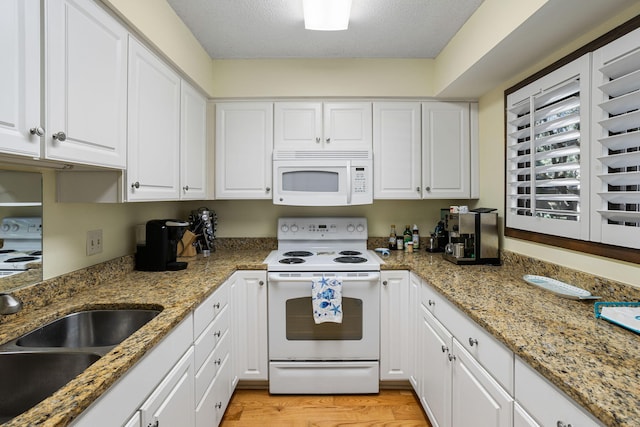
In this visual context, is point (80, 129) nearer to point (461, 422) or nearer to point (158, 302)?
point (158, 302)

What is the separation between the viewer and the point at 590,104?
146cm

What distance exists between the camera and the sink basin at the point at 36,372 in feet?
3.29

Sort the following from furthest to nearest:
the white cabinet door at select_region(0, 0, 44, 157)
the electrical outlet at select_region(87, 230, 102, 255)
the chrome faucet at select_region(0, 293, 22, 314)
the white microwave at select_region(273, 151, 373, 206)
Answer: the white microwave at select_region(273, 151, 373, 206) < the electrical outlet at select_region(87, 230, 102, 255) < the chrome faucet at select_region(0, 293, 22, 314) < the white cabinet door at select_region(0, 0, 44, 157)

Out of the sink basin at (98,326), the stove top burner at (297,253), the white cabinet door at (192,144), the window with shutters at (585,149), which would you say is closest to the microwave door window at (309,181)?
the stove top burner at (297,253)

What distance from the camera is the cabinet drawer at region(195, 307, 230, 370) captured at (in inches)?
60.6

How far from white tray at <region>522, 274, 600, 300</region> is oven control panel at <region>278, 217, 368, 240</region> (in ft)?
4.40

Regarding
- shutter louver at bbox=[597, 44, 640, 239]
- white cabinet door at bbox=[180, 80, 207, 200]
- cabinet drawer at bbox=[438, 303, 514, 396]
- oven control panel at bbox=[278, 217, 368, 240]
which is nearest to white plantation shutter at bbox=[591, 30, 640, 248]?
shutter louver at bbox=[597, 44, 640, 239]

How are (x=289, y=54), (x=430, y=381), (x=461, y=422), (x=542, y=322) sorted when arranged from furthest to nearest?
(x=289, y=54) < (x=430, y=381) < (x=461, y=422) < (x=542, y=322)

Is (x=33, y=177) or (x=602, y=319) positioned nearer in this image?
(x=602, y=319)

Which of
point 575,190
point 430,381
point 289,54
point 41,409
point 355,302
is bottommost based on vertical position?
point 430,381

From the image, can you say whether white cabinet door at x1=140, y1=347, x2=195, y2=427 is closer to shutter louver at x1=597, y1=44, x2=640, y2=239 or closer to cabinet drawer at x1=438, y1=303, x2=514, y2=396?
cabinet drawer at x1=438, y1=303, x2=514, y2=396

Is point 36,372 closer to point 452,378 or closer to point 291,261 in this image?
point 291,261

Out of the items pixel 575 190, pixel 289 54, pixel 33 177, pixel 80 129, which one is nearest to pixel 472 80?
pixel 575 190

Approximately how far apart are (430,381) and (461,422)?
0.41 metres
